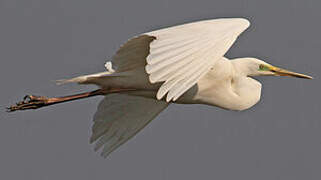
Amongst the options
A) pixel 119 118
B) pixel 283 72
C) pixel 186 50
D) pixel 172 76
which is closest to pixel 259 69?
pixel 283 72

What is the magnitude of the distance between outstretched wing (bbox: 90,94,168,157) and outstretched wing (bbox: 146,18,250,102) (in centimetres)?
224

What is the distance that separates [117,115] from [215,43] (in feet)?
9.09

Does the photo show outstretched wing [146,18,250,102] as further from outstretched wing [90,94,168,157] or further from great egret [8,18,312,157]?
outstretched wing [90,94,168,157]

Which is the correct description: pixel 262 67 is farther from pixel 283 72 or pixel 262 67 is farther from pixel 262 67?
pixel 283 72

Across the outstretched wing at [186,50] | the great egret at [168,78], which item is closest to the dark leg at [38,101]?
the great egret at [168,78]

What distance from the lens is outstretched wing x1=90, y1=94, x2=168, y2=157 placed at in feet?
35.3

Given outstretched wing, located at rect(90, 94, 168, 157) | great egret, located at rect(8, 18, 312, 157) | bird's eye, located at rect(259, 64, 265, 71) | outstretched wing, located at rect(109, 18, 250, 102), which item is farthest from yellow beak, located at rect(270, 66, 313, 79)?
outstretched wing, located at rect(109, 18, 250, 102)

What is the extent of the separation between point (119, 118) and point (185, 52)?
285 cm

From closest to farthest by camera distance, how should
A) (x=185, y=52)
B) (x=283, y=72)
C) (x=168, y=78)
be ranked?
1. (x=168, y=78)
2. (x=185, y=52)
3. (x=283, y=72)

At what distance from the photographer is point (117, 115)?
10.8 meters

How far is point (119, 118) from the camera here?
10.9 m

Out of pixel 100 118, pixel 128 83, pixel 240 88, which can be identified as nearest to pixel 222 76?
pixel 240 88

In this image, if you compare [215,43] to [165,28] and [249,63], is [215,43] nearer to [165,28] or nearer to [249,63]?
[165,28]

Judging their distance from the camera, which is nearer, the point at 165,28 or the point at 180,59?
the point at 180,59
